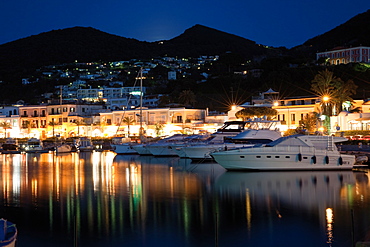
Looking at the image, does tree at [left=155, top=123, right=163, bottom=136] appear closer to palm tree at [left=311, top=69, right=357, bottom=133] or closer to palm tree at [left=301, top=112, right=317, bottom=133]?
palm tree at [left=301, top=112, right=317, bottom=133]

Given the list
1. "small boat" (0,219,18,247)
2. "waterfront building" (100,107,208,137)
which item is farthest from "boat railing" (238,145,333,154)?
"waterfront building" (100,107,208,137)

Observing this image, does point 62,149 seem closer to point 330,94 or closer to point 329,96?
point 329,96

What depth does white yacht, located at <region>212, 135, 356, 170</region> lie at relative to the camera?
3447 centimetres

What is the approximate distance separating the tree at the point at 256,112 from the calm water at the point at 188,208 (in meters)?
30.9

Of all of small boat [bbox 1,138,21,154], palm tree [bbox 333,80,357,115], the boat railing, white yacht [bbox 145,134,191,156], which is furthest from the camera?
small boat [bbox 1,138,21,154]

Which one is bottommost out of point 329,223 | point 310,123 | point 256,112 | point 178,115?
point 329,223

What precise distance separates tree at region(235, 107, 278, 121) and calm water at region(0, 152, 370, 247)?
1215 inches

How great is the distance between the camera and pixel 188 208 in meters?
23.1

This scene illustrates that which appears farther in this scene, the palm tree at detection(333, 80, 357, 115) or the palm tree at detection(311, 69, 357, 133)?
the palm tree at detection(333, 80, 357, 115)

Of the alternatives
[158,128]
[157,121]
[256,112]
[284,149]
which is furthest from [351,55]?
[284,149]

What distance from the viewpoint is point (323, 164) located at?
35.2 meters

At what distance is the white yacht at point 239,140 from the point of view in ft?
137

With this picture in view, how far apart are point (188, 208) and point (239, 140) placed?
20455 mm

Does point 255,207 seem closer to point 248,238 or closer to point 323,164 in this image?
point 248,238
